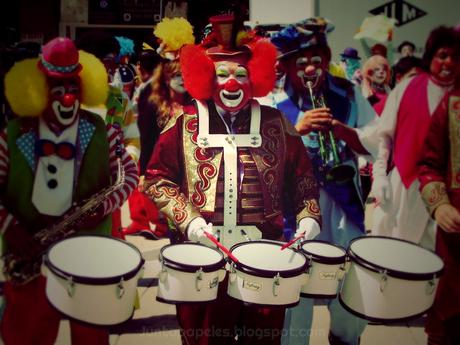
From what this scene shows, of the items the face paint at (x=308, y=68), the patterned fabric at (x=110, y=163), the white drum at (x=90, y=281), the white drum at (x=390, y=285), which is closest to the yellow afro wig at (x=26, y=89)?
the patterned fabric at (x=110, y=163)

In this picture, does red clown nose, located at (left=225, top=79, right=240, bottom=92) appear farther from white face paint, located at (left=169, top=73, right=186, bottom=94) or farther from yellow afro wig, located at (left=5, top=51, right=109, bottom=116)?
yellow afro wig, located at (left=5, top=51, right=109, bottom=116)

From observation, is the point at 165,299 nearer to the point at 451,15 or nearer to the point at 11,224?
the point at 11,224

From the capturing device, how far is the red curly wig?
232cm

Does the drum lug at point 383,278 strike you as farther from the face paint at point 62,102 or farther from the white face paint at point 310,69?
the face paint at point 62,102

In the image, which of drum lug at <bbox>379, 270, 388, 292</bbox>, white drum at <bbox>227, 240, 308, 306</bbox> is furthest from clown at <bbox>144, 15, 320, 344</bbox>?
drum lug at <bbox>379, 270, 388, 292</bbox>

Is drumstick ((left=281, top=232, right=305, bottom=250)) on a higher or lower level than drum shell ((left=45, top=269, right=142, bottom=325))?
higher

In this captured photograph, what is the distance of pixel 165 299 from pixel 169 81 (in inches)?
45.5

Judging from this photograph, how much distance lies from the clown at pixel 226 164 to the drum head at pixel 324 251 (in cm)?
9

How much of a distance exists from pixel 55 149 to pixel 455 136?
77.0 inches

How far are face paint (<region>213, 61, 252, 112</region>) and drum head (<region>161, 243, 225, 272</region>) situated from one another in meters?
0.74

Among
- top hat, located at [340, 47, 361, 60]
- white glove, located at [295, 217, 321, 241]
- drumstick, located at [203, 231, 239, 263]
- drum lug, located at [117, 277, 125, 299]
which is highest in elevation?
top hat, located at [340, 47, 361, 60]

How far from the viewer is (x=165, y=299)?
2.13m

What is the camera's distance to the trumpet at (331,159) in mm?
2477

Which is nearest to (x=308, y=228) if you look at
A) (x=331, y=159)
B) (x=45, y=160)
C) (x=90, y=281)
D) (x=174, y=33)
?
(x=331, y=159)
